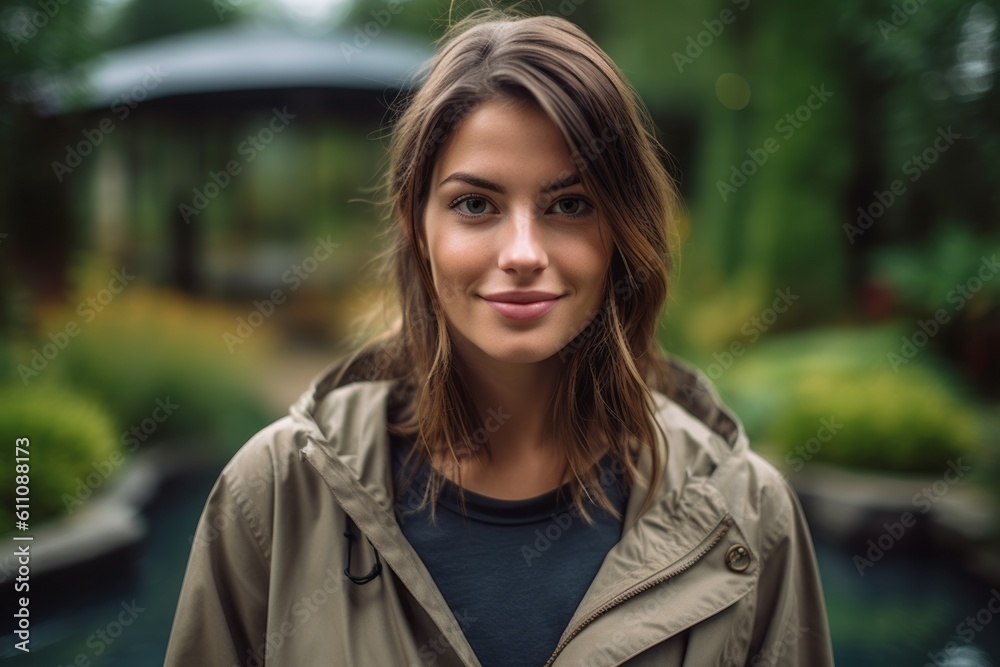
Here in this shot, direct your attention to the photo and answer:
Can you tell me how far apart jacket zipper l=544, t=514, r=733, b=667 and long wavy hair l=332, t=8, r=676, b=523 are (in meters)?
0.15

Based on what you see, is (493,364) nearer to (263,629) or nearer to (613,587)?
(613,587)

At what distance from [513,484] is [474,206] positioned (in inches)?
22.0

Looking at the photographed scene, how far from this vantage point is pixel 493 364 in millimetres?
1578

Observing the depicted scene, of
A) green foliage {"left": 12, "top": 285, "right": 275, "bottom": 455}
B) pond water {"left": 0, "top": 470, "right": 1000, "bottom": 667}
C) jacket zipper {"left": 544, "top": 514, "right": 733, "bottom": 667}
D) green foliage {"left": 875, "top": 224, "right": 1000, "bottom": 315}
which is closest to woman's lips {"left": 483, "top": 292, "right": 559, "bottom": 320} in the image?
jacket zipper {"left": 544, "top": 514, "right": 733, "bottom": 667}

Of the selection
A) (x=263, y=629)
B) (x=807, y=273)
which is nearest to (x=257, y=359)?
(x=807, y=273)

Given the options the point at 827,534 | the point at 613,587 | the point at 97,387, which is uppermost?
the point at 97,387

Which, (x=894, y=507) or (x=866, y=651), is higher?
(x=894, y=507)

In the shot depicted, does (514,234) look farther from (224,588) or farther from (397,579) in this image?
(224,588)

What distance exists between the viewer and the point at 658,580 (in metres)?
1.40

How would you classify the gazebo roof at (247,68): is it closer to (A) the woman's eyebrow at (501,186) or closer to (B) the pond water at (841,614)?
(B) the pond water at (841,614)

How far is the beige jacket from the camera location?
135 centimetres

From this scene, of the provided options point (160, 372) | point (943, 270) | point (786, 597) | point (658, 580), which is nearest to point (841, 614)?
point (943, 270)

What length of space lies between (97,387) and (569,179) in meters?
4.96

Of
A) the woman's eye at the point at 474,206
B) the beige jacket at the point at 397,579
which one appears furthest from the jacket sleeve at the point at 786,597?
the woman's eye at the point at 474,206
